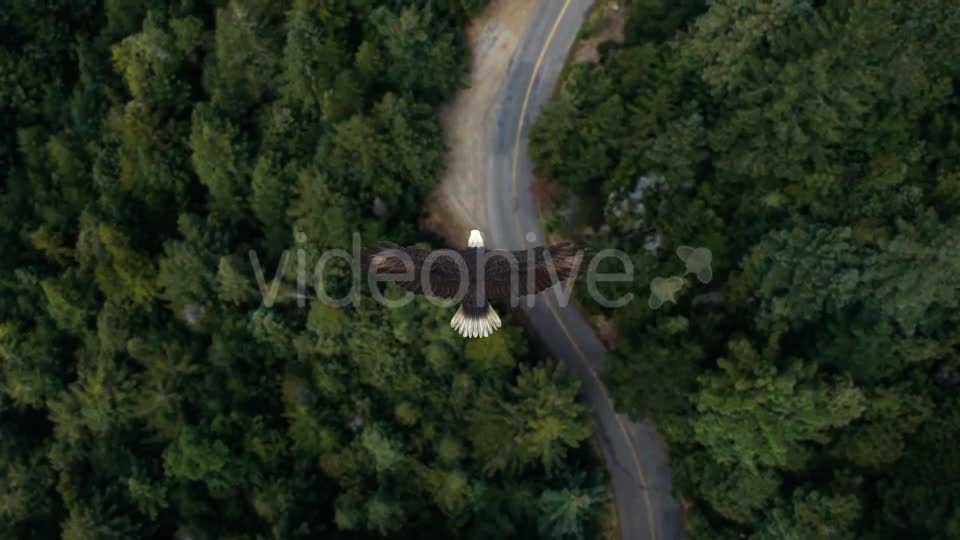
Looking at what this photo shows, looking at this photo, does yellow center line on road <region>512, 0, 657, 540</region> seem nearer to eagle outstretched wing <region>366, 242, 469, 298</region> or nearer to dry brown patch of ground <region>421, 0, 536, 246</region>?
dry brown patch of ground <region>421, 0, 536, 246</region>

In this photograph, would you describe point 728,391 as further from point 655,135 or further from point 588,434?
point 655,135

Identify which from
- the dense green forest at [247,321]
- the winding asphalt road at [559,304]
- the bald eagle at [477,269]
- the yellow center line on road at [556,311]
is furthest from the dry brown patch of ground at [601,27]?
the bald eagle at [477,269]

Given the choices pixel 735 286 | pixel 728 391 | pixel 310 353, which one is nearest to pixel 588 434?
pixel 728 391

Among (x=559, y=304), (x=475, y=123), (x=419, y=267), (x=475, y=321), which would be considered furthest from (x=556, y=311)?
(x=419, y=267)

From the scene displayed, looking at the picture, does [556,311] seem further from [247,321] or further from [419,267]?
[247,321]

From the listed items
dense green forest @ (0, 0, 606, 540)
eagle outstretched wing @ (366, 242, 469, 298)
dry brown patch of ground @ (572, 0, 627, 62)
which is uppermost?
dry brown patch of ground @ (572, 0, 627, 62)

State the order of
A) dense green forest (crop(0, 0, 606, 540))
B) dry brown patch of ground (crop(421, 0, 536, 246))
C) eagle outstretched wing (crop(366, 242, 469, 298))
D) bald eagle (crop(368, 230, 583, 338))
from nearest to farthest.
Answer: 1. bald eagle (crop(368, 230, 583, 338))
2. eagle outstretched wing (crop(366, 242, 469, 298))
3. dense green forest (crop(0, 0, 606, 540))
4. dry brown patch of ground (crop(421, 0, 536, 246))

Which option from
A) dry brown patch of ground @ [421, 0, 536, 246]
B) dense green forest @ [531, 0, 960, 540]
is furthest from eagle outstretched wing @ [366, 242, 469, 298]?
dry brown patch of ground @ [421, 0, 536, 246]
